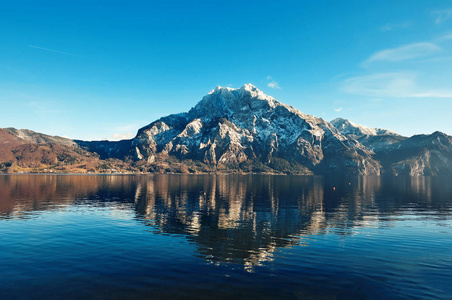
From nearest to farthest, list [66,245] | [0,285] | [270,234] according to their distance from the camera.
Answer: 1. [0,285]
2. [66,245]
3. [270,234]

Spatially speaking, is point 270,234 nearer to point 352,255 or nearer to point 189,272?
point 352,255

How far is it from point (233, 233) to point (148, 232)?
18.5m

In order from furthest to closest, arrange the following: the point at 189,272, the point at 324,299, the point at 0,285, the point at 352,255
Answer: the point at 352,255 < the point at 189,272 < the point at 0,285 < the point at 324,299

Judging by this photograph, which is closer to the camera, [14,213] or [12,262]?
[12,262]

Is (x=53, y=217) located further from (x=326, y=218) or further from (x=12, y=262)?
(x=326, y=218)

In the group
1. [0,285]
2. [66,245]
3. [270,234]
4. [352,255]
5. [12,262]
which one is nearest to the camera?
[0,285]

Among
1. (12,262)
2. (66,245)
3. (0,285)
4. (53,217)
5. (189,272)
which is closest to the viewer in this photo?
(0,285)

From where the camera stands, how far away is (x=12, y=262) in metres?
33.7

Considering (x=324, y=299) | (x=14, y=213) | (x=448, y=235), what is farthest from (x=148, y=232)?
(x=448, y=235)

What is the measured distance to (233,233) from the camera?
51906mm

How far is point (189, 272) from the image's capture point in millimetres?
31000

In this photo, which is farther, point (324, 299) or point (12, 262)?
point (12, 262)

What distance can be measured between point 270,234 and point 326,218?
2709 centimetres

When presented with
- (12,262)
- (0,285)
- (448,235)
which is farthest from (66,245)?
(448,235)
